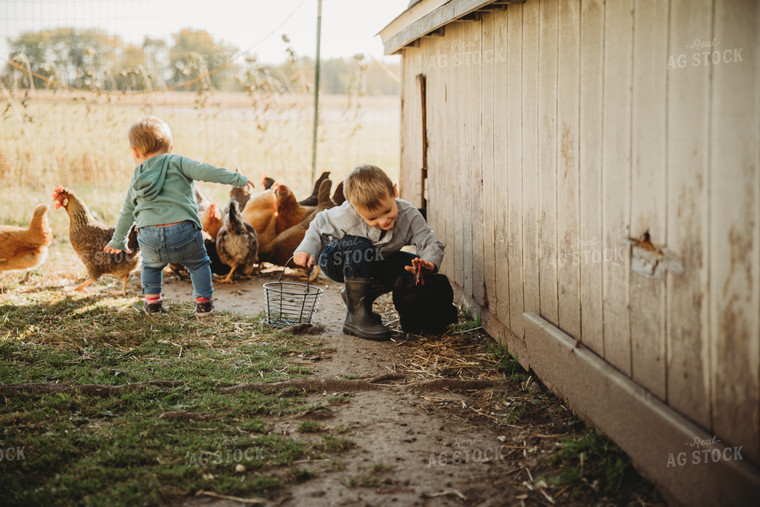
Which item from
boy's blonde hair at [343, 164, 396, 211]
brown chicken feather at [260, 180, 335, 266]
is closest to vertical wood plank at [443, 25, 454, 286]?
boy's blonde hair at [343, 164, 396, 211]

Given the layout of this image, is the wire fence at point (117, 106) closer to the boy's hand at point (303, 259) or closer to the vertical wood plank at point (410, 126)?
the vertical wood plank at point (410, 126)

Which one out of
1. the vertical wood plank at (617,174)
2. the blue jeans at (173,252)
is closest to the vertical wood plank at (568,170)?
the vertical wood plank at (617,174)

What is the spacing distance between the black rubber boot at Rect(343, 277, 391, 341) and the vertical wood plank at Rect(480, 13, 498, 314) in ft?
2.49

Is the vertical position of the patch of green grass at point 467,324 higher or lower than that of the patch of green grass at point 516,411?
higher

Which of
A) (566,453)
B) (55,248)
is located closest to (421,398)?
(566,453)

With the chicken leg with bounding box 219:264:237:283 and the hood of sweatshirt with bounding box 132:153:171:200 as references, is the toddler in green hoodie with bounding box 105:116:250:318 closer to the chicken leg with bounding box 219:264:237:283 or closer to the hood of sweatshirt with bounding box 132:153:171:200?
the hood of sweatshirt with bounding box 132:153:171:200

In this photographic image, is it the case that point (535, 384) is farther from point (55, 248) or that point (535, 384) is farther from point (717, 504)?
point (55, 248)

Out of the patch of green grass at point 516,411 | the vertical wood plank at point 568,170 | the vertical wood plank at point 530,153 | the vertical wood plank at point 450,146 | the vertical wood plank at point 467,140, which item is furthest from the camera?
the vertical wood plank at point 450,146

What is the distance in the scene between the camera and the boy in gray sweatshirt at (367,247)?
4137 mm

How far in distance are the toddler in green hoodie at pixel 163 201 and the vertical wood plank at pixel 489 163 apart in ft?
5.61

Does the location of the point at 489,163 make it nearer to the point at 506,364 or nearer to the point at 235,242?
the point at 506,364

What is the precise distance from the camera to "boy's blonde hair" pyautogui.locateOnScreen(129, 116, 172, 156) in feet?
15.4

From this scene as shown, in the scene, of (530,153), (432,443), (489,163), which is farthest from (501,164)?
(432,443)

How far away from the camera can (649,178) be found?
2254 millimetres
